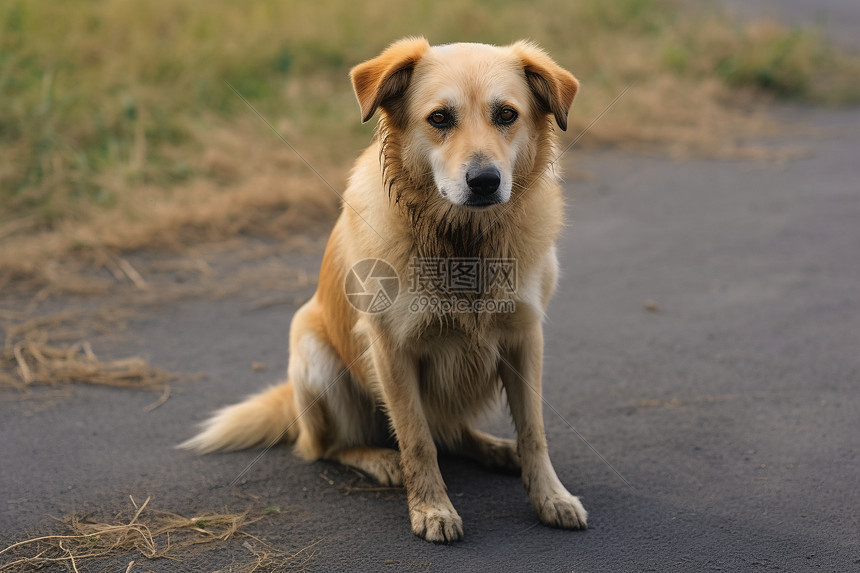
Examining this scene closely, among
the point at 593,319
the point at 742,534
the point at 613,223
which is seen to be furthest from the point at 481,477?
the point at 613,223

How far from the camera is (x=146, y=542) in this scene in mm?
2953

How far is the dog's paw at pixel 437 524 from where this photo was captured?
117 inches

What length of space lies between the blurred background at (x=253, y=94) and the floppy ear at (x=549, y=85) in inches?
156

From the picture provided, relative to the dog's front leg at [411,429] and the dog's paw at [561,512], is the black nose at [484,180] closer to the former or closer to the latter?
the dog's front leg at [411,429]

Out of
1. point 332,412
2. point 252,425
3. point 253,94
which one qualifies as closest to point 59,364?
point 252,425

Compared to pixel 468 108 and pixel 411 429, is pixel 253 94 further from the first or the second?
pixel 411 429

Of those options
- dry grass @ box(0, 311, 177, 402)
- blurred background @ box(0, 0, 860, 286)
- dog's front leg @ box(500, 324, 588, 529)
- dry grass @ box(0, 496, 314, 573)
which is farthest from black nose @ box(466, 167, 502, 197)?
blurred background @ box(0, 0, 860, 286)

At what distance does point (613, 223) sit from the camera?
689 centimetres

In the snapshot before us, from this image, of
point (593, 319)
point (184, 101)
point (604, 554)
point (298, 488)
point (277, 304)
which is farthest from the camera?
point (184, 101)

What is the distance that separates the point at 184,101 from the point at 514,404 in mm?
6663

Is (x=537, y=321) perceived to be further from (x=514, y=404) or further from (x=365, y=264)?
(x=365, y=264)

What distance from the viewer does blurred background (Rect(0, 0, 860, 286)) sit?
268 inches

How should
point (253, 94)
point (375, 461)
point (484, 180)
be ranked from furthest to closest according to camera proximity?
1. point (253, 94)
2. point (375, 461)
3. point (484, 180)

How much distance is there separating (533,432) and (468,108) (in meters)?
1.32
